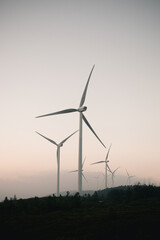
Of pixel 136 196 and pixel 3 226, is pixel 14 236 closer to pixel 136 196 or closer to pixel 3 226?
pixel 3 226

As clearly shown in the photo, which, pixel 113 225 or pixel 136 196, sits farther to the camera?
pixel 136 196

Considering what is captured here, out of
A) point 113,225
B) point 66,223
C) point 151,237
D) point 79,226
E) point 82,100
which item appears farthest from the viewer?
point 82,100

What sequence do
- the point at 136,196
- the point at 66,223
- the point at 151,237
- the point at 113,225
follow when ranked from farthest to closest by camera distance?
the point at 136,196, the point at 66,223, the point at 113,225, the point at 151,237

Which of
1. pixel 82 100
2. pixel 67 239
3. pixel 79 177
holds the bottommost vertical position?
pixel 67 239

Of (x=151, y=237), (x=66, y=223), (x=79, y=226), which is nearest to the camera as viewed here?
(x=151, y=237)

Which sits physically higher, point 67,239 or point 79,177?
point 79,177

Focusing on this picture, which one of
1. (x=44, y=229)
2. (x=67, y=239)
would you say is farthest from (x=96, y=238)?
(x=44, y=229)

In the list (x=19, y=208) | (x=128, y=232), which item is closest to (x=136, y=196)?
(x=19, y=208)

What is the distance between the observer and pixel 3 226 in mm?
36531

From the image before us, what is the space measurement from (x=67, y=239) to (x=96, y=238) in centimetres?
321

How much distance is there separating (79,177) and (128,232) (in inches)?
1054

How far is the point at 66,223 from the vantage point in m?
38.1

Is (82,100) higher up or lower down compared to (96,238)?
higher up

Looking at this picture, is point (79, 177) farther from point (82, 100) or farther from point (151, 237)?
point (151, 237)
